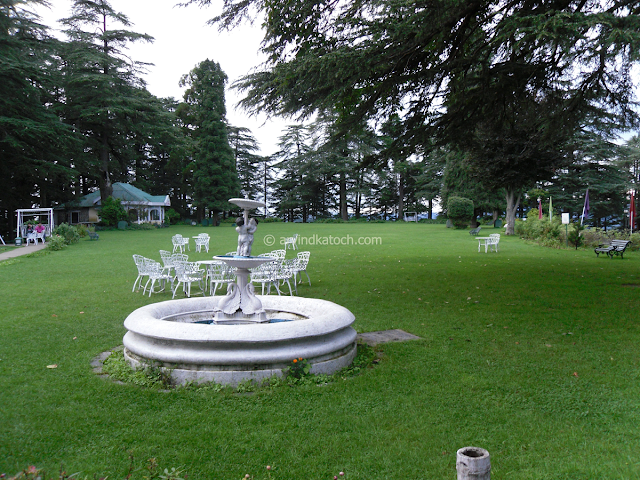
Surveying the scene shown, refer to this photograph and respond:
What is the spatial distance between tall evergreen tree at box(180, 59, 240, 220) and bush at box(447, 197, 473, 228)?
75.9ft

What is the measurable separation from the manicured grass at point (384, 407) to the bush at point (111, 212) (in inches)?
1252

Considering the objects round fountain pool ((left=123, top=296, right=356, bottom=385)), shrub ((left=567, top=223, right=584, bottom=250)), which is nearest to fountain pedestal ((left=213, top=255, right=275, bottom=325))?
round fountain pool ((left=123, top=296, right=356, bottom=385))

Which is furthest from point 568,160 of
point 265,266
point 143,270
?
point 143,270

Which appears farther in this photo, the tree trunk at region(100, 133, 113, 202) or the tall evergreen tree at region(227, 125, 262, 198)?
the tall evergreen tree at region(227, 125, 262, 198)

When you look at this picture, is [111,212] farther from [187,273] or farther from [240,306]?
[240,306]

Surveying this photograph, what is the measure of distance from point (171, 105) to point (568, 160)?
1765 inches

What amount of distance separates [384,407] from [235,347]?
5.40 feet

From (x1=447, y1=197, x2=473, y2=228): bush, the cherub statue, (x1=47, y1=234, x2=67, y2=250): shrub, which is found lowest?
(x1=47, y1=234, x2=67, y2=250): shrub

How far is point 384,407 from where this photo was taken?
4.02m

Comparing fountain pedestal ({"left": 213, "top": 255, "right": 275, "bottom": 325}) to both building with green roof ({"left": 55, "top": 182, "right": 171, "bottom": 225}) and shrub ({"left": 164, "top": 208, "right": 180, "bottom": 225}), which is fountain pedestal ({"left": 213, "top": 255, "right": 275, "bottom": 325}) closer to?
building with green roof ({"left": 55, "top": 182, "right": 171, "bottom": 225})

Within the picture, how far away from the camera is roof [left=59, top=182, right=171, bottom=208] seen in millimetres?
39906

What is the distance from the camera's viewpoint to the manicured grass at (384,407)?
123 inches

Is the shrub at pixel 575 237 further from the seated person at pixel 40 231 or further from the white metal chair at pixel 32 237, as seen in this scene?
the white metal chair at pixel 32 237

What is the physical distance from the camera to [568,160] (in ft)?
73.6
